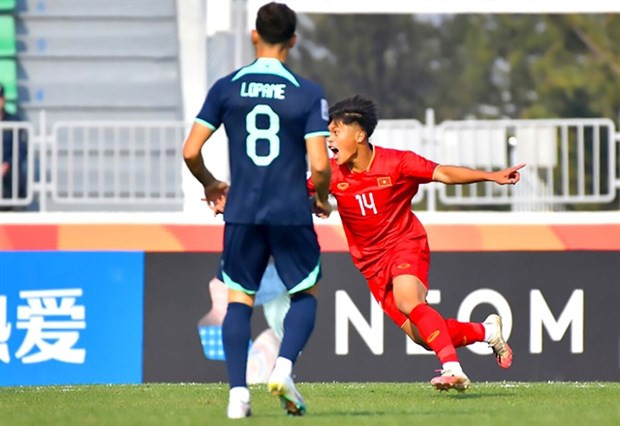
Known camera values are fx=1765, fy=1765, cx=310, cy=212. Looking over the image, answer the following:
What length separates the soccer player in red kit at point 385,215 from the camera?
36.4 ft

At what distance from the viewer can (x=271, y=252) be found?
916cm

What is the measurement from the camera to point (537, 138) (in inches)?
603

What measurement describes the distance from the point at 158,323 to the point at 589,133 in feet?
13.4

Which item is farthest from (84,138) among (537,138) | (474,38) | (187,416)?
(474,38)

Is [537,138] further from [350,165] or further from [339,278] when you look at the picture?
[350,165]

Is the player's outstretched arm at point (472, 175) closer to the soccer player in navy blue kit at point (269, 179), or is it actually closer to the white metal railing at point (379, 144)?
the soccer player in navy blue kit at point (269, 179)

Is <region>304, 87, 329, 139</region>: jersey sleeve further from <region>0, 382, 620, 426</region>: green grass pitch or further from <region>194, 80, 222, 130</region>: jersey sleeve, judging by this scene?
<region>0, 382, 620, 426</region>: green grass pitch

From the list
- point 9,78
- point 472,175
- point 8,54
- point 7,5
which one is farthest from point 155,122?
point 472,175

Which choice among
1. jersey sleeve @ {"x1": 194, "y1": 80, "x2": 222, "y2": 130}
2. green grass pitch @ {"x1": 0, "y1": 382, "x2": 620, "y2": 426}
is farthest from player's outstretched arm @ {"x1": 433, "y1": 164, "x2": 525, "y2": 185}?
jersey sleeve @ {"x1": 194, "y1": 80, "x2": 222, "y2": 130}

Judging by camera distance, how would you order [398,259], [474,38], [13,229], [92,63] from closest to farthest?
[398,259], [13,229], [92,63], [474,38]

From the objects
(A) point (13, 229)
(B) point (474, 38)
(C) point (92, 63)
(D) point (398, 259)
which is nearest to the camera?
(D) point (398, 259)

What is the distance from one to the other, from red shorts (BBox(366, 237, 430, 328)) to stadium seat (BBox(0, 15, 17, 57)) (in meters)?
7.69

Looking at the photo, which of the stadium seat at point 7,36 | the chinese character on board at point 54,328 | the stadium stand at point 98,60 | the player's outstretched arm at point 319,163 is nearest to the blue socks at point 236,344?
the player's outstretched arm at point 319,163

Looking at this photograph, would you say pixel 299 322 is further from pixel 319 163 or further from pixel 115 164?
pixel 115 164
